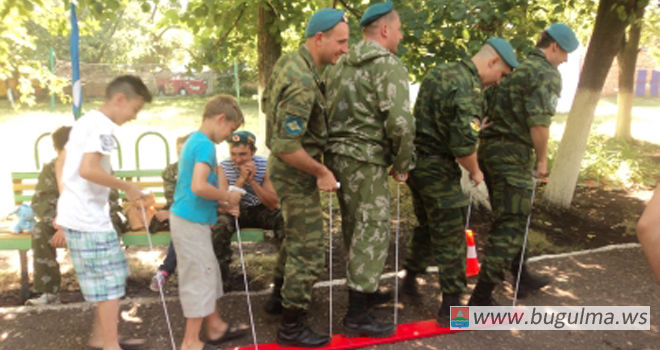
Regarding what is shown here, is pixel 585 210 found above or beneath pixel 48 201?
beneath

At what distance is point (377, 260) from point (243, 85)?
22.2 m

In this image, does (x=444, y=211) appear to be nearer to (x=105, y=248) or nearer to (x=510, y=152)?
(x=510, y=152)

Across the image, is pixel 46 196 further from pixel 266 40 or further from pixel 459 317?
pixel 459 317

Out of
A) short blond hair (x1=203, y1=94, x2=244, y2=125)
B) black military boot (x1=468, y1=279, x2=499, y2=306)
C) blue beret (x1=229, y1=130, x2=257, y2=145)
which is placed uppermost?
short blond hair (x1=203, y1=94, x2=244, y2=125)

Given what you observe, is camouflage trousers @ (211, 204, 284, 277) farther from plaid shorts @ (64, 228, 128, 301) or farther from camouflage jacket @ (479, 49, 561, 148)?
camouflage jacket @ (479, 49, 561, 148)

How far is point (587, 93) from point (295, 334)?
5.05 meters

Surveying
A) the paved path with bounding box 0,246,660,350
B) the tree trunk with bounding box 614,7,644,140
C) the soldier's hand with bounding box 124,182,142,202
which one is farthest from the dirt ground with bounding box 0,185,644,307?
the tree trunk with bounding box 614,7,644,140

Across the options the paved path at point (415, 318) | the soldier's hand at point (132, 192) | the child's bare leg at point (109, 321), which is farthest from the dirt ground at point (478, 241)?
the soldier's hand at point (132, 192)

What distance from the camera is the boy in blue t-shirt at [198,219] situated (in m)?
3.15

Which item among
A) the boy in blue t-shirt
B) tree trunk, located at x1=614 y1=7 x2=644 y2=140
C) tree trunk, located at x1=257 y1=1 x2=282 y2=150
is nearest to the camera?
the boy in blue t-shirt

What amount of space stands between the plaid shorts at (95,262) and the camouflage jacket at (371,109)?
4.93 ft

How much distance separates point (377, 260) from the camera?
3443 millimetres

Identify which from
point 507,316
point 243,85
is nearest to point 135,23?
point 243,85

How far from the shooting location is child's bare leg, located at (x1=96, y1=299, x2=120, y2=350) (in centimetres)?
316
